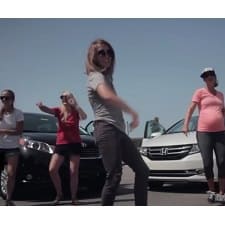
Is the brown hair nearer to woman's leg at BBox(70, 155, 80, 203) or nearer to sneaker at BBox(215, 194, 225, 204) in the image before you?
woman's leg at BBox(70, 155, 80, 203)

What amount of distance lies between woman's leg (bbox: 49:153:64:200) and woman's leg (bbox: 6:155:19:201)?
37 cm

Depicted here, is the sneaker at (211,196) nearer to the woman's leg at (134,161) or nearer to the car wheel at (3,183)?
the woman's leg at (134,161)

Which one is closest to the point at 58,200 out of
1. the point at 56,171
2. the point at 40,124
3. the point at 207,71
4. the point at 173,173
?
the point at 56,171

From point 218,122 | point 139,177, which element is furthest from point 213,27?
point 139,177

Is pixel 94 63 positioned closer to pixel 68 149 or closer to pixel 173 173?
pixel 68 149

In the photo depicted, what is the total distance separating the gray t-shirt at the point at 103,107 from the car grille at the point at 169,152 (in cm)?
232

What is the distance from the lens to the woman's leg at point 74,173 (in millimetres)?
5312

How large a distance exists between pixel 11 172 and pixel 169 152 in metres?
1.95

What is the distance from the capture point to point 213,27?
4.75m

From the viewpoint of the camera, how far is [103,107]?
A: 3.82 meters
